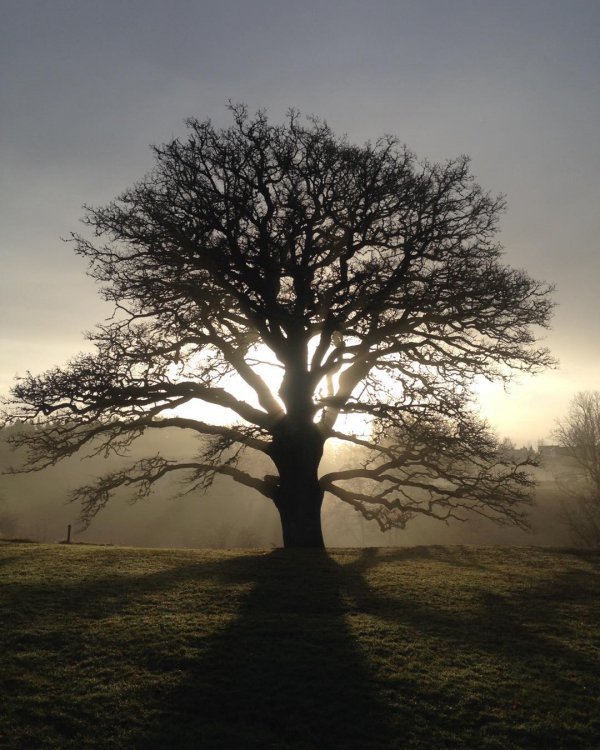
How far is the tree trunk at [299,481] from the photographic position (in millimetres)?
19125

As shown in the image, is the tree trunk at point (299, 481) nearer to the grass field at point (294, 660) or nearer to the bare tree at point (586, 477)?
the grass field at point (294, 660)

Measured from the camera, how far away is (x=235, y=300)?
61.6ft

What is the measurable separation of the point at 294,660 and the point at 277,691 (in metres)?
0.91

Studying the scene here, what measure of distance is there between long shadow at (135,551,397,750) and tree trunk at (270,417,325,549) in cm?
777

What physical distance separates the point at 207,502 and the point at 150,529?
1230 cm

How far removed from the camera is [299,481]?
19141mm

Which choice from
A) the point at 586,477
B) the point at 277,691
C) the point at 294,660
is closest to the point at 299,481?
the point at 294,660

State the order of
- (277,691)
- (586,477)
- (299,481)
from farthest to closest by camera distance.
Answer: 1. (586,477)
2. (299,481)
3. (277,691)

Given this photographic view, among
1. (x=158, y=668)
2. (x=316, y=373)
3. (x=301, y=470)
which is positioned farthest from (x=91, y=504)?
(x=158, y=668)

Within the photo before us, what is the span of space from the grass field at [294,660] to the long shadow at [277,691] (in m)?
0.02

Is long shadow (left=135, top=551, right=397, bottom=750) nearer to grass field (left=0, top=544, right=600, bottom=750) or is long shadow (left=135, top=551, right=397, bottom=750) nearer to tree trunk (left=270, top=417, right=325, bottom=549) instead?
grass field (left=0, top=544, right=600, bottom=750)

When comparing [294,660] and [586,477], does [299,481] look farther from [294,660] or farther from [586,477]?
[586,477]

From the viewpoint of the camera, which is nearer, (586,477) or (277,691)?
(277,691)

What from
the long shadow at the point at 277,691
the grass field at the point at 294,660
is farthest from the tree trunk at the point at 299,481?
the long shadow at the point at 277,691
